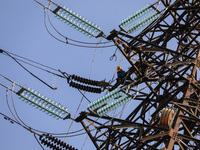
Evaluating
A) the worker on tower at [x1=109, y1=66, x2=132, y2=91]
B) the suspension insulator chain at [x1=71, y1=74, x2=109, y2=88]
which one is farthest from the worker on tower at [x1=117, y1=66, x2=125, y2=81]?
the suspension insulator chain at [x1=71, y1=74, x2=109, y2=88]

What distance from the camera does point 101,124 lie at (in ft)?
88.6

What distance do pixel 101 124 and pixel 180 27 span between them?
20.7ft

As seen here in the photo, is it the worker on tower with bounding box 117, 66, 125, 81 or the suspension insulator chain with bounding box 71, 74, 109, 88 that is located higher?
the worker on tower with bounding box 117, 66, 125, 81

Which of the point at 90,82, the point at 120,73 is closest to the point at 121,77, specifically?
the point at 120,73

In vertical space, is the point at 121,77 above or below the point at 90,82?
above

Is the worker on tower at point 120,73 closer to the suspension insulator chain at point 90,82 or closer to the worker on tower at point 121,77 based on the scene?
the worker on tower at point 121,77

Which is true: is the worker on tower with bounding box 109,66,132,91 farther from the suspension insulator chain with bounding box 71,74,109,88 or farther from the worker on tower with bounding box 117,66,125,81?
the suspension insulator chain with bounding box 71,74,109,88

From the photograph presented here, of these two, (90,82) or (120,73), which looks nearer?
(90,82)

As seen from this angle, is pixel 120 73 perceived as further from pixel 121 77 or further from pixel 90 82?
pixel 90 82

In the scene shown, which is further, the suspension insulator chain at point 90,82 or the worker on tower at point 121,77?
the worker on tower at point 121,77

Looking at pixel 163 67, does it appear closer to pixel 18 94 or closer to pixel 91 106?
pixel 91 106

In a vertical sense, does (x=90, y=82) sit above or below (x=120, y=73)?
below

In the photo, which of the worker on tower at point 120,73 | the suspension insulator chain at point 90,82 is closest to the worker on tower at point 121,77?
the worker on tower at point 120,73

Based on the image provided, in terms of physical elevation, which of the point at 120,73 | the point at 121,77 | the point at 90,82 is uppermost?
the point at 120,73
